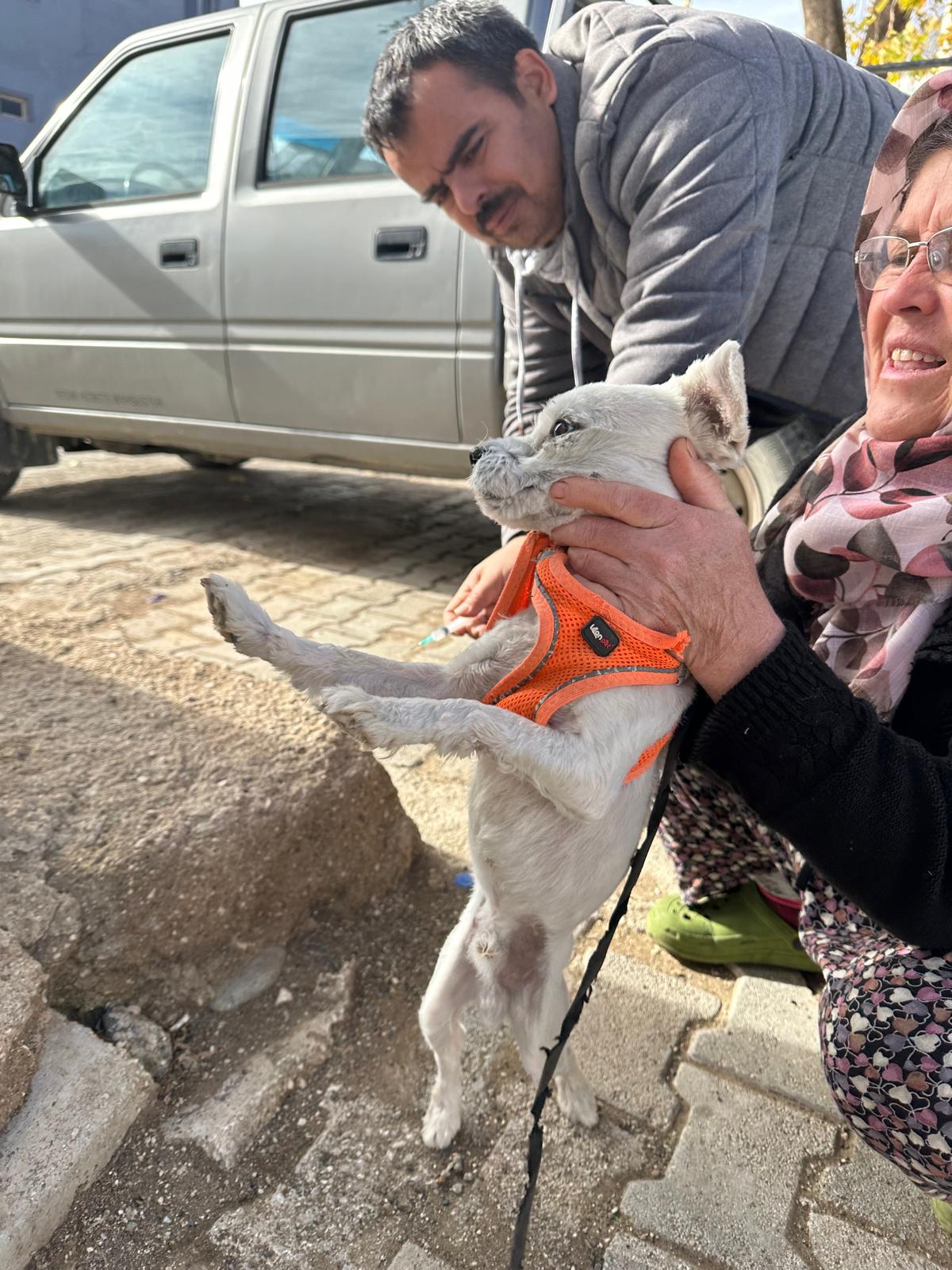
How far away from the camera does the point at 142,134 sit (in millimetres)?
4898

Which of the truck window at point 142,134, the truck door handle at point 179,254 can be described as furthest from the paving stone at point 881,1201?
the truck window at point 142,134

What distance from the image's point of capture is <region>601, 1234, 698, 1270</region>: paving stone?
4.88 feet

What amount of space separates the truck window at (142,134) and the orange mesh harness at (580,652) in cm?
432

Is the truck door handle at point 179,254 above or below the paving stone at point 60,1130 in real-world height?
above

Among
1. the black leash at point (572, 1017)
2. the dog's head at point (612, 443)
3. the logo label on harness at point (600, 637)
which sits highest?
the dog's head at point (612, 443)

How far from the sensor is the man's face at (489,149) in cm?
220

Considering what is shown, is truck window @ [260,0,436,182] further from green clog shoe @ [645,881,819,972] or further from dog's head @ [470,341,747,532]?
green clog shoe @ [645,881,819,972]

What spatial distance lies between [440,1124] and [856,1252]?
0.80 m

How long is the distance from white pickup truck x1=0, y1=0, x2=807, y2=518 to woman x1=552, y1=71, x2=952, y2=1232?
5.46ft

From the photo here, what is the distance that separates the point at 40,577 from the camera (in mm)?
4570

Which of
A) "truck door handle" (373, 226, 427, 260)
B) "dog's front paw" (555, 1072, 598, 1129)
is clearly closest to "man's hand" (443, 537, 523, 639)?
"dog's front paw" (555, 1072, 598, 1129)

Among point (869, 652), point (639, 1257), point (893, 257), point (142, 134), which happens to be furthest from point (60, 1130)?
point (142, 134)

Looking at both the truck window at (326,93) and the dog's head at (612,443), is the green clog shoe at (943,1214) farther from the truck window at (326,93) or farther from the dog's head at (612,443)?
the truck window at (326,93)

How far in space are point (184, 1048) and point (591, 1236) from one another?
930 mm
